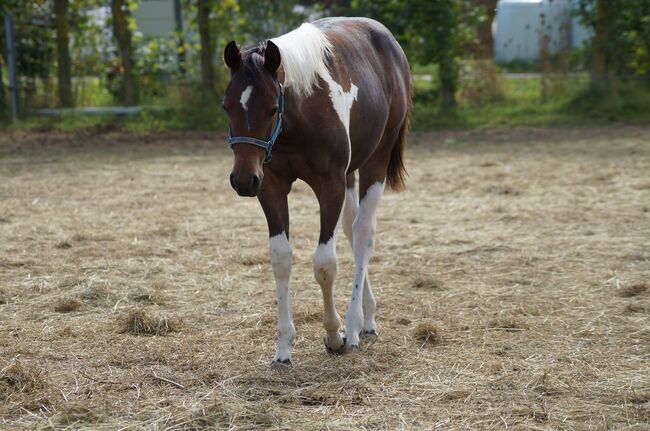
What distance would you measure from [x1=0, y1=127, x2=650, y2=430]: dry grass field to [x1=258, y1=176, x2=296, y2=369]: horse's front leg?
105 mm

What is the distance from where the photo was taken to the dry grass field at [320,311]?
3367 mm

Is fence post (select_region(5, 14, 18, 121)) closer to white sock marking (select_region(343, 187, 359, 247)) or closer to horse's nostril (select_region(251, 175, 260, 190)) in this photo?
white sock marking (select_region(343, 187, 359, 247))

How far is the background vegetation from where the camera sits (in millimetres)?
14727

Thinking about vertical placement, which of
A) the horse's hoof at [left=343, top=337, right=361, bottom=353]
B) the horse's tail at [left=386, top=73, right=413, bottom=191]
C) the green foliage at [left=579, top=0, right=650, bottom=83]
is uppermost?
the green foliage at [left=579, top=0, right=650, bottom=83]

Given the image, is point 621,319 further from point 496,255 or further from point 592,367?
point 496,255

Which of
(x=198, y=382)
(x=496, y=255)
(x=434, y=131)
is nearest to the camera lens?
(x=198, y=382)

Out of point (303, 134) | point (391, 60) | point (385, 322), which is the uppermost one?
point (391, 60)

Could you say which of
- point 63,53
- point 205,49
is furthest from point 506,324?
point 63,53

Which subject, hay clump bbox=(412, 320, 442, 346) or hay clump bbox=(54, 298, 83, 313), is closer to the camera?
hay clump bbox=(412, 320, 442, 346)

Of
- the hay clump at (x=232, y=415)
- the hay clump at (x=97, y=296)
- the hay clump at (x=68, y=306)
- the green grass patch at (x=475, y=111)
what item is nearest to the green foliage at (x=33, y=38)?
the green grass patch at (x=475, y=111)

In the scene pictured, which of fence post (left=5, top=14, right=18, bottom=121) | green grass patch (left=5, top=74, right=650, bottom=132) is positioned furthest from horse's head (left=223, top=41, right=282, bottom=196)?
fence post (left=5, top=14, right=18, bottom=121)

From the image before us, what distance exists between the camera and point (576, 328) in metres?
4.40

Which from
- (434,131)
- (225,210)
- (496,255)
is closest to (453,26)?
(434,131)

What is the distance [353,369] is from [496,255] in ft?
8.42
